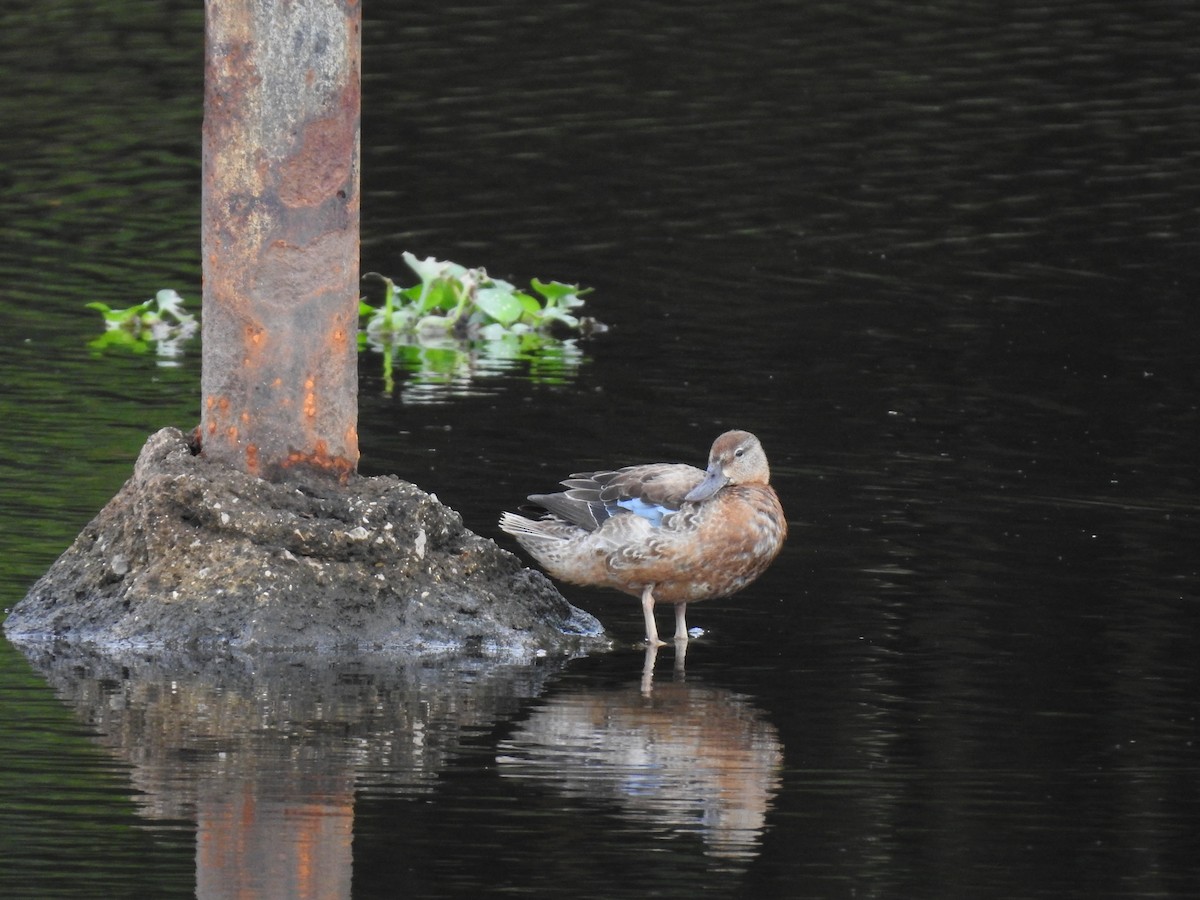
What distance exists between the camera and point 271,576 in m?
8.55

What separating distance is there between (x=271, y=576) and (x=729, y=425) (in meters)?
4.15

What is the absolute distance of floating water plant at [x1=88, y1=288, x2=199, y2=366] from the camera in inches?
559

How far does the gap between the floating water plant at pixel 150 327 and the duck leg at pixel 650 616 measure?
5647 mm

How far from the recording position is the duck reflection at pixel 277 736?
248 inches

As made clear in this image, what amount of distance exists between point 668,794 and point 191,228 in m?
11.3

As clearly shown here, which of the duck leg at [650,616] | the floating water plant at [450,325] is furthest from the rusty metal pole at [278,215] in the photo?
Answer: the floating water plant at [450,325]

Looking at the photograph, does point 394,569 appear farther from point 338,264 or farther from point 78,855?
point 78,855

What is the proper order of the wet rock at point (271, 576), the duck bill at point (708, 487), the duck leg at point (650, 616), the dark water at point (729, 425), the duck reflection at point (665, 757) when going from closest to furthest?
the dark water at point (729, 425) → the duck reflection at point (665, 757) → the wet rock at point (271, 576) → the duck leg at point (650, 616) → the duck bill at point (708, 487)

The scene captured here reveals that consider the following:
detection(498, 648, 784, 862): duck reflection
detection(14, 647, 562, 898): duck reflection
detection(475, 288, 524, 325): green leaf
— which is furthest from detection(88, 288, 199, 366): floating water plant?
detection(498, 648, 784, 862): duck reflection

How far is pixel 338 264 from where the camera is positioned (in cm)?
Result: 868

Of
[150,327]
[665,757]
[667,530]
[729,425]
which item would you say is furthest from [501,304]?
[665,757]

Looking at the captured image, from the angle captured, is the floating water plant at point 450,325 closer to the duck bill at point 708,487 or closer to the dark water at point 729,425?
the dark water at point 729,425

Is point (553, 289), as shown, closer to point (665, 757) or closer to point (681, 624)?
point (681, 624)

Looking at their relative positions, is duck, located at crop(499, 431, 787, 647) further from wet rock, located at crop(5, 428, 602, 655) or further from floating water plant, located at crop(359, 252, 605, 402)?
floating water plant, located at crop(359, 252, 605, 402)
